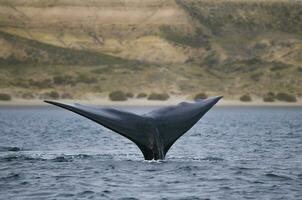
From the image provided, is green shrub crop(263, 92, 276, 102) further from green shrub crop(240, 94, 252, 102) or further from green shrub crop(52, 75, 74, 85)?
green shrub crop(52, 75, 74, 85)

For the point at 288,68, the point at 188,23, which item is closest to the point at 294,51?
the point at 288,68

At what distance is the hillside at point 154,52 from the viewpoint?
124688mm

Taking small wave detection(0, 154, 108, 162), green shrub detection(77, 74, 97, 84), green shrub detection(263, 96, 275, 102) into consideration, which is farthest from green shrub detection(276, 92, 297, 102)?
small wave detection(0, 154, 108, 162)

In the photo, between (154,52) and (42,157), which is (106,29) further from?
(42,157)

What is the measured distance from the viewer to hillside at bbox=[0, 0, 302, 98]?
125 meters

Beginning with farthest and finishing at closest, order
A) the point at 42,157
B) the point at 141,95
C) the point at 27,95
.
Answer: the point at 141,95 < the point at 27,95 < the point at 42,157

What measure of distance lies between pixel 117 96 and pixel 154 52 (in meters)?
50.4

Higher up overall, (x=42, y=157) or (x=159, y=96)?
(x=159, y=96)

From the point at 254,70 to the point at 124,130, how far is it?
11797 centimetres

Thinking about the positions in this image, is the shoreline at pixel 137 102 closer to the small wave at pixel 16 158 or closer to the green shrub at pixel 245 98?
the green shrub at pixel 245 98

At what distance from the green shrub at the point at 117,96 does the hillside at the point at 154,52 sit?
4038 mm

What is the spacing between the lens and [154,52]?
16100cm

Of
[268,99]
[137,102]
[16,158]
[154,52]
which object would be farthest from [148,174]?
A: [154,52]

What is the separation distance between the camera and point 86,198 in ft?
62.7
